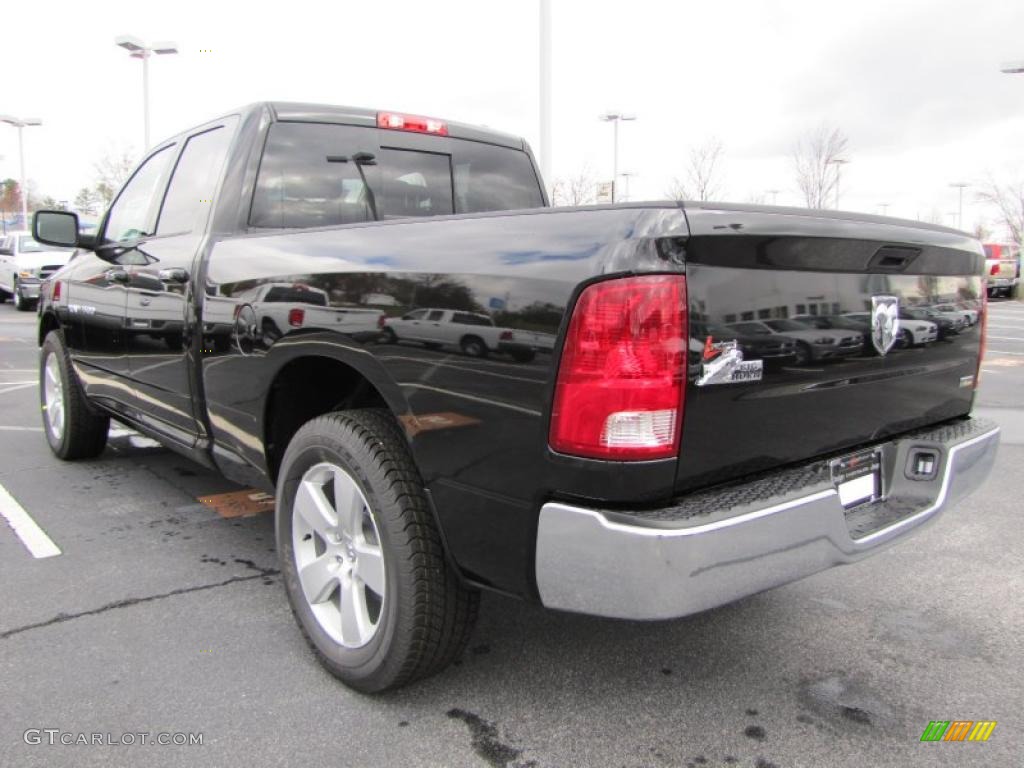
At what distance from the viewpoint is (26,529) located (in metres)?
3.94

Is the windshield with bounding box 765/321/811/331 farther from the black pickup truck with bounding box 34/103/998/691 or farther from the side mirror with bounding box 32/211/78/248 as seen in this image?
the side mirror with bounding box 32/211/78/248

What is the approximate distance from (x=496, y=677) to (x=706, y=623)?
34.3 inches

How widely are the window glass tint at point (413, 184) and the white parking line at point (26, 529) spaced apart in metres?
2.17

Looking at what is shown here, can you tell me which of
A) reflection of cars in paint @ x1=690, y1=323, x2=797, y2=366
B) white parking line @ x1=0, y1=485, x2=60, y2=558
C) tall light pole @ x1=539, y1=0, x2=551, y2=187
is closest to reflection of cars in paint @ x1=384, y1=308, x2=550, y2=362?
reflection of cars in paint @ x1=690, y1=323, x2=797, y2=366

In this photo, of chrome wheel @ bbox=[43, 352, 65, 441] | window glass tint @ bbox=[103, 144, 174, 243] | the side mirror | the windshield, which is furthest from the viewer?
chrome wheel @ bbox=[43, 352, 65, 441]

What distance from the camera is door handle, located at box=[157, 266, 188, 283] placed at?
3223mm

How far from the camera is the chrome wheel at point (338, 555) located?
7.82 ft

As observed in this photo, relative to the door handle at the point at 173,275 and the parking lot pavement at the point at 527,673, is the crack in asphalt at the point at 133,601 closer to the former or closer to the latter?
the parking lot pavement at the point at 527,673

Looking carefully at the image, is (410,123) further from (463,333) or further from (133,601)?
(133,601)

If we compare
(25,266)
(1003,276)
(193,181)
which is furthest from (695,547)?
(1003,276)

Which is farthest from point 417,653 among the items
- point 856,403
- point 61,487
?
point 61,487

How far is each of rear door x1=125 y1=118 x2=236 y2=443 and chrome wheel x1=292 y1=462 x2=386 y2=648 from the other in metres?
0.97

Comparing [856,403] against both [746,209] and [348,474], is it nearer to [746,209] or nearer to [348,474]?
[746,209]

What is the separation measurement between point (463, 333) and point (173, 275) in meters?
1.83
